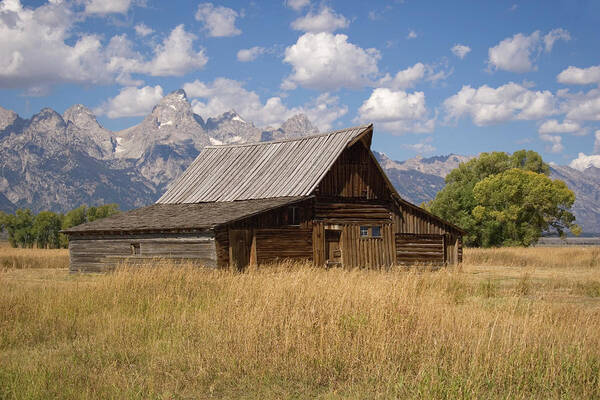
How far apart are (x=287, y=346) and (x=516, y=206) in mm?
59073

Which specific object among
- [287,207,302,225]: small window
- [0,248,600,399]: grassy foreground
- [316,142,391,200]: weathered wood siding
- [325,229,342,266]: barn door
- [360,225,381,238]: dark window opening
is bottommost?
[0,248,600,399]: grassy foreground

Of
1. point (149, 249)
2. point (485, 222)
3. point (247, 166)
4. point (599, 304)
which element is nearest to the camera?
point (599, 304)

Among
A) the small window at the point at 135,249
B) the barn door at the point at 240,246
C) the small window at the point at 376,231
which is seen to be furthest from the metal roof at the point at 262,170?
the small window at the point at 135,249

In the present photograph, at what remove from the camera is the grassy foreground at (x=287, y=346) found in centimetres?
751

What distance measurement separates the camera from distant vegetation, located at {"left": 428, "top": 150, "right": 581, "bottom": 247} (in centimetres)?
6344

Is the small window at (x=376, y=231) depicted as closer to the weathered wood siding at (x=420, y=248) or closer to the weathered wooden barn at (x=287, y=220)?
the weathered wooden barn at (x=287, y=220)

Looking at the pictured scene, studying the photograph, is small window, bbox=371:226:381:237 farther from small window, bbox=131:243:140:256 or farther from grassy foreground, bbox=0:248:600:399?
grassy foreground, bbox=0:248:600:399

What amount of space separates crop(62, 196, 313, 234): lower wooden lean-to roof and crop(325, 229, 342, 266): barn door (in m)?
2.58

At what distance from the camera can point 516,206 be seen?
6359cm

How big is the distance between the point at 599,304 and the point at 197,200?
22.1 meters

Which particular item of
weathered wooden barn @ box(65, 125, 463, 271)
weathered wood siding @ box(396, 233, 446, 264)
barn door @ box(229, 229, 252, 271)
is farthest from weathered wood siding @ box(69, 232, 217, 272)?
weathered wood siding @ box(396, 233, 446, 264)

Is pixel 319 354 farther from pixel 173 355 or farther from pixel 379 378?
pixel 173 355

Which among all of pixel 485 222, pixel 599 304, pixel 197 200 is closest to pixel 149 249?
pixel 197 200

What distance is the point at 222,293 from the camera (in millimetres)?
13680
